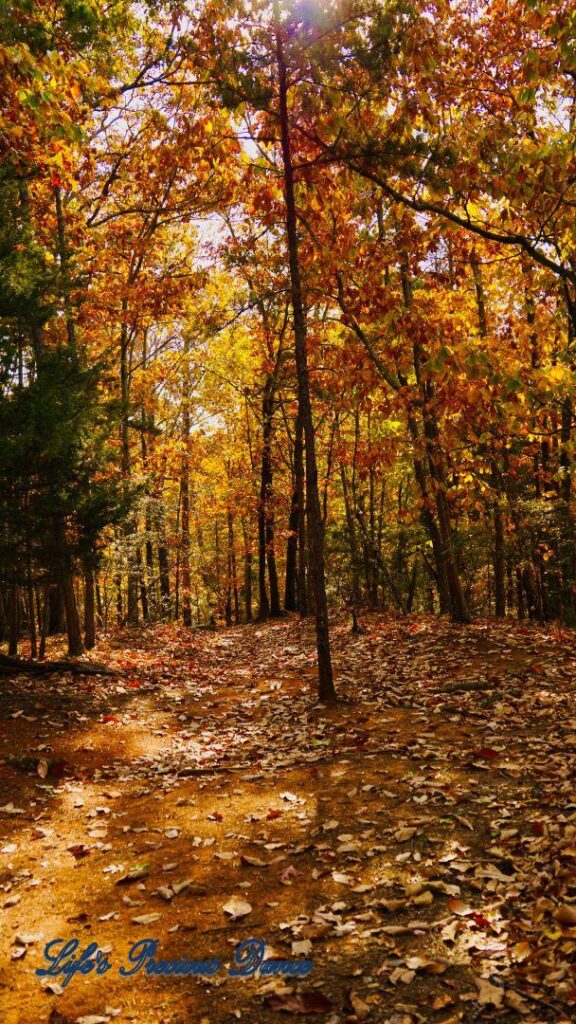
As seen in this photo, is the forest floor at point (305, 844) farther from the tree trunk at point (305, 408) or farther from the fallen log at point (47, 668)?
the tree trunk at point (305, 408)

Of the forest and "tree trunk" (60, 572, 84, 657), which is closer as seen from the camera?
the forest

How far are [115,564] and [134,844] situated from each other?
30.6 ft

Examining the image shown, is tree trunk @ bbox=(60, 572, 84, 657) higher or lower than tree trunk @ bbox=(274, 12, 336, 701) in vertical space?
lower

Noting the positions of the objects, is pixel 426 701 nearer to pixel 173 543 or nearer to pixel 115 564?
pixel 115 564

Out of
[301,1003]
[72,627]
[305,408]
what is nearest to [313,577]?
[305,408]

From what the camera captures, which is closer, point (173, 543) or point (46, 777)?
point (46, 777)

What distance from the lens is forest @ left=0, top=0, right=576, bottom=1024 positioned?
11.9 feet

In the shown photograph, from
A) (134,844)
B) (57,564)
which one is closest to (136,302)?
(57,564)

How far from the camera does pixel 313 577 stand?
9695 mm

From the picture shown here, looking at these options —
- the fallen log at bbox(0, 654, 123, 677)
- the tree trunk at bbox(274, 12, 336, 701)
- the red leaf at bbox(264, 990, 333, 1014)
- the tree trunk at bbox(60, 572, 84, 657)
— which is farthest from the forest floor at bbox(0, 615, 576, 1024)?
the tree trunk at bbox(60, 572, 84, 657)

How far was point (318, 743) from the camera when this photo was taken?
23.7 ft

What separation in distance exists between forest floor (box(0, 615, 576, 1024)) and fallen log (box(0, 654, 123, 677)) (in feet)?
1.14

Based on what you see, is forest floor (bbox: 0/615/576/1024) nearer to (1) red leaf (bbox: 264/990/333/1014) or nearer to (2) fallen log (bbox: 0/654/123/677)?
(1) red leaf (bbox: 264/990/333/1014)

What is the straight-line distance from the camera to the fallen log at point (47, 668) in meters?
9.34
